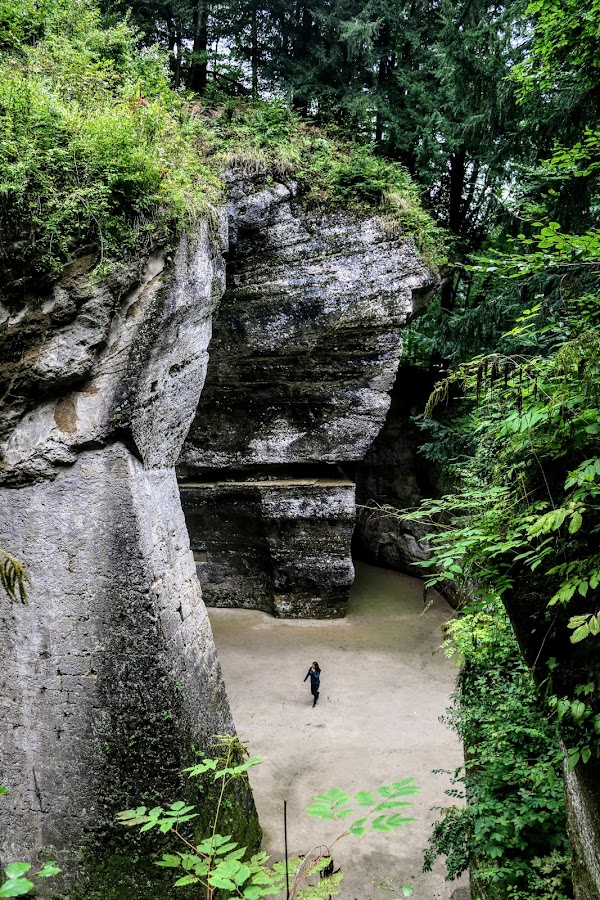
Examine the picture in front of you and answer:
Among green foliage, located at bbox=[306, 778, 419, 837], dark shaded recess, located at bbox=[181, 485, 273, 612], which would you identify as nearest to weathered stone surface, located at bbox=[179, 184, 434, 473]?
dark shaded recess, located at bbox=[181, 485, 273, 612]

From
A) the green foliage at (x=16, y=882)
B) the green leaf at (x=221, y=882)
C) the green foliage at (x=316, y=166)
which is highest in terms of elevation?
the green foliage at (x=316, y=166)

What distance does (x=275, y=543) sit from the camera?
11312mm

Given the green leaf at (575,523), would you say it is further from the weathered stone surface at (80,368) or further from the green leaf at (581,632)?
the weathered stone surface at (80,368)

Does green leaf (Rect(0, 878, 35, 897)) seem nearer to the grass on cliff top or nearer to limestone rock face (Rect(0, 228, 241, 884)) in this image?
limestone rock face (Rect(0, 228, 241, 884))

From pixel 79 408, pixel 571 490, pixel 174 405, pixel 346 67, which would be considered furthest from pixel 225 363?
pixel 571 490

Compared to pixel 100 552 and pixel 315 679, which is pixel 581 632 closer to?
pixel 100 552

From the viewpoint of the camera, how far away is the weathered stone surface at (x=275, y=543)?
1099 centimetres

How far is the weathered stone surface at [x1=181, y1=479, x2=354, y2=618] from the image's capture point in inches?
433

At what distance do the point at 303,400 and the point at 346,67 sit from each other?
6.32 m

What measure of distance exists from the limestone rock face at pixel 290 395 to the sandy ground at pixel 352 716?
985 millimetres

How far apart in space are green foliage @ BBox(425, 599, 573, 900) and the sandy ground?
1.53 meters

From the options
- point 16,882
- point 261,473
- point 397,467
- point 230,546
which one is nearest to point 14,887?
point 16,882

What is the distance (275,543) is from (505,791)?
712cm

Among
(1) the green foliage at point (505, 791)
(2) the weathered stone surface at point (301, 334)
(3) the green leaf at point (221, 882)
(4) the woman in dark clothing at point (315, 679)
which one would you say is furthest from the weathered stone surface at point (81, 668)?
(2) the weathered stone surface at point (301, 334)
